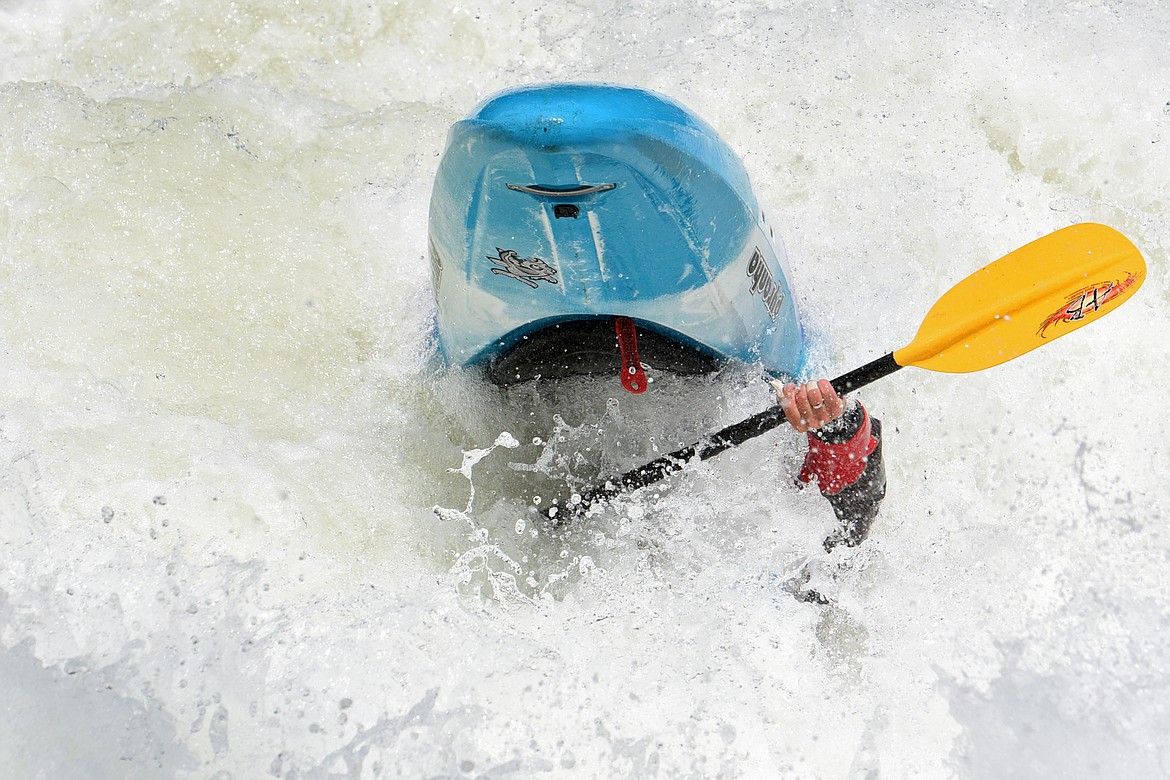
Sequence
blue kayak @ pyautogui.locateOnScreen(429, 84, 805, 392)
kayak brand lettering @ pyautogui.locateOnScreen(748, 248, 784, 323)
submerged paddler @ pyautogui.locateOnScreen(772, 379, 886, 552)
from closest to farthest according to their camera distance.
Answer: blue kayak @ pyautogui.locateOnScreen(429, 84, 805, 392) < submerged paddler @ pyautogui.locateOnScreen(772, 379, 886, 552) < kayak brand lettering @ pyautogui.locateOnScreen(748, 248, 784, 323)

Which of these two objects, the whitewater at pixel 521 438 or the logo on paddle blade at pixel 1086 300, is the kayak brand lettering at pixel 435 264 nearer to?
the whitewater at pixel 521 438

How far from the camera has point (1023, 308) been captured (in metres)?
2.14

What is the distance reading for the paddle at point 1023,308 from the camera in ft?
6.94

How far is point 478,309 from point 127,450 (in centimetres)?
113

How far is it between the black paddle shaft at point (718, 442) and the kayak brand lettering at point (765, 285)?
0.26 metres

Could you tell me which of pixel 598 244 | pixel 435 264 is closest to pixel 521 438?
pixel 435 264

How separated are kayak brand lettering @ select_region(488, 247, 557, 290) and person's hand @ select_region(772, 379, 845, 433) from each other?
0.57 meters

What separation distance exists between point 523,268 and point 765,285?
2.07 feet

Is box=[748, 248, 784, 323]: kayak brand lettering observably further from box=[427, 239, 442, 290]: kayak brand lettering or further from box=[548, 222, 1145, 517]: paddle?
box=[427, 239, 442, 290]: kayak brand lettering

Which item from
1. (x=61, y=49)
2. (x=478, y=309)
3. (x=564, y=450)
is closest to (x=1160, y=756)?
(x=564, y=450)

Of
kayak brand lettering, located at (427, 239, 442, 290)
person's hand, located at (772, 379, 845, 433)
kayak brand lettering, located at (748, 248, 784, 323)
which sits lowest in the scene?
person's hand, located at (772, 379, 845, 433)

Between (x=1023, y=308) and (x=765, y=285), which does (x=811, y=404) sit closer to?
(x=765, y=285)

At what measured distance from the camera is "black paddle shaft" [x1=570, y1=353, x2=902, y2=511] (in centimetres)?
197

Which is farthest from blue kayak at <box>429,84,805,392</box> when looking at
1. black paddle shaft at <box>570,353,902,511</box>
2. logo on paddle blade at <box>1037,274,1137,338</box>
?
logo on paddle blade at <box>1037,274,1137,338</box>
